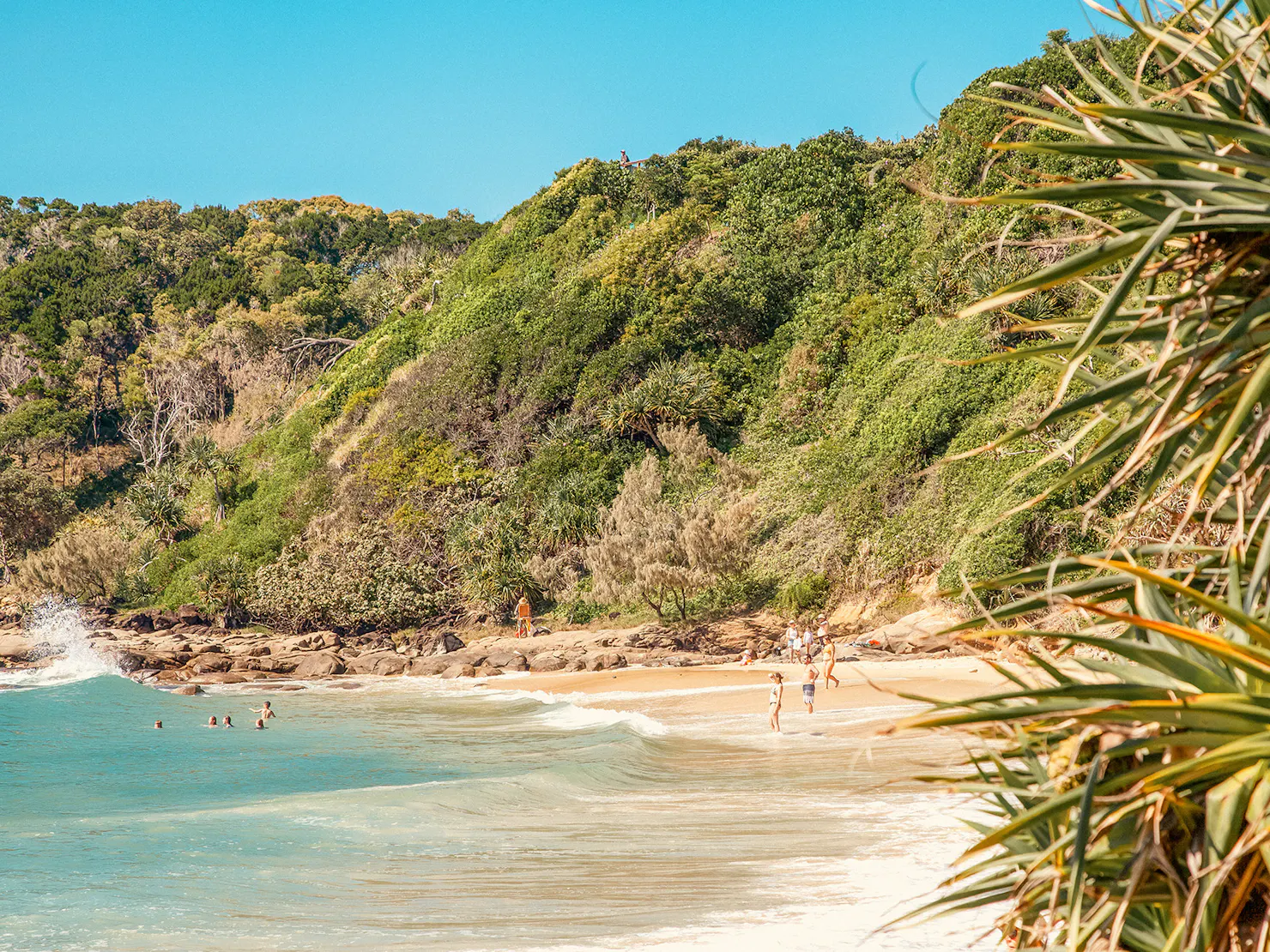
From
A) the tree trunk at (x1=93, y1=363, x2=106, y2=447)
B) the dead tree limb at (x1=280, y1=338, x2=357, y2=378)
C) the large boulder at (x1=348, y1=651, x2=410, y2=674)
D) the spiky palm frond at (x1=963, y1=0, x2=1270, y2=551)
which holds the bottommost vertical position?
the large boulder at (x1=348, y1=651, x2=410, y2=674)

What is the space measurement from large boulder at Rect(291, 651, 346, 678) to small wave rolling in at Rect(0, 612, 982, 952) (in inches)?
354

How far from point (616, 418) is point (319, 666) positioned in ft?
39.9

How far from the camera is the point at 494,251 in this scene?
2024 inches

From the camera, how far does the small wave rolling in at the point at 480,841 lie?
8.53m

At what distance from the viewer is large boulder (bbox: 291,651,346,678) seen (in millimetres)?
31828

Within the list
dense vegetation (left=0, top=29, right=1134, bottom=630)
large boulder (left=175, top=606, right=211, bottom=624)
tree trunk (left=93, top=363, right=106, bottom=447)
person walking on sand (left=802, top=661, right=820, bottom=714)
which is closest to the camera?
person walking on sand (left=802, top=661, right=820, bottom=714)

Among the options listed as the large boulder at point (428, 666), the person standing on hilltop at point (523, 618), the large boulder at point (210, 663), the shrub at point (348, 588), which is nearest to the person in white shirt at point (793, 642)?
the person standing on hilltop at point (523, 618)

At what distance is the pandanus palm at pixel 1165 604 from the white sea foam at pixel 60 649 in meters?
35.5

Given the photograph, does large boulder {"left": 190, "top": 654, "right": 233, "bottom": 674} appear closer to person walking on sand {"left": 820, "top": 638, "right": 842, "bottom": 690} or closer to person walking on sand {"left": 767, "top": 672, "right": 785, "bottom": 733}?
person walking on sand {"left": 820, "top": 638, "right": 842, "bottom": 690}

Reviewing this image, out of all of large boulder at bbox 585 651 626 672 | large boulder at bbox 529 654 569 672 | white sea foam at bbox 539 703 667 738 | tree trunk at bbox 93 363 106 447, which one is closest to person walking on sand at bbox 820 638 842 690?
white sea foam at bbox 539 703 667 738

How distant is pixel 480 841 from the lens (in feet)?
40.2

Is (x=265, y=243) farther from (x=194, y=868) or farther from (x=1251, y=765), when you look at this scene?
(x=1251, y=765)

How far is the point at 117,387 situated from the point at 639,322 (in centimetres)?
3980

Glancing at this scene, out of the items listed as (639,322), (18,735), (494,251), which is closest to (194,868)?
(18,735)
